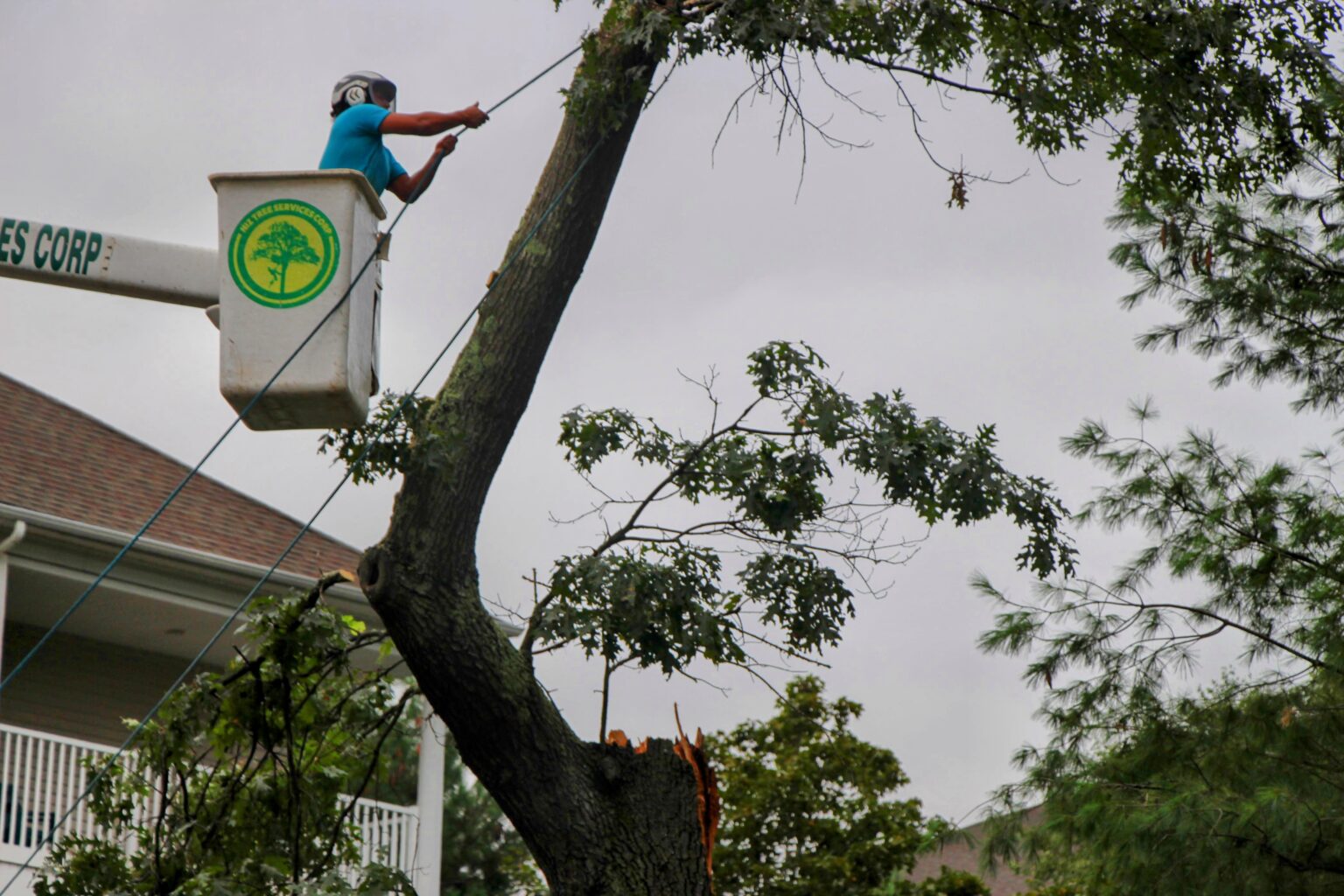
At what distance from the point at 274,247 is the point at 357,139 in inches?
52.8

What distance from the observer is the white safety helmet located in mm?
5309

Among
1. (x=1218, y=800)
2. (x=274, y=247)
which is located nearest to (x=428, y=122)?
(x=274, y=247)

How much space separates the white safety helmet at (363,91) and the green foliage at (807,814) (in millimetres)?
12458

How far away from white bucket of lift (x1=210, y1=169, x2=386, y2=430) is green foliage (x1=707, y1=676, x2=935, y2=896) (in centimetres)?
1345

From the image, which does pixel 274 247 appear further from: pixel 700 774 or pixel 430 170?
pixel 700 774

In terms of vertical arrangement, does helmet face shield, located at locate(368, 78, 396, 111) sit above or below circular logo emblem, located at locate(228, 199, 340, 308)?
above

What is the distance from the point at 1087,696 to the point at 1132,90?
18.3ft

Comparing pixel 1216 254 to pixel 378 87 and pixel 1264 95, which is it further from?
pixel 378 87

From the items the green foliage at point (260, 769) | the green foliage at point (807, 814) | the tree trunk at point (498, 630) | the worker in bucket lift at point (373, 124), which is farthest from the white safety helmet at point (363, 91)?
the green foliage at point (807, 814)

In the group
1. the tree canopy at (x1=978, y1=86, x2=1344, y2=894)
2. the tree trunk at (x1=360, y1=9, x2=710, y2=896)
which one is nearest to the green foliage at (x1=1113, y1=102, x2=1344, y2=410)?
the tree canopy at (x1=978, y1=86, x2=1344, y2=894)

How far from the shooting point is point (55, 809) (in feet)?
34.1

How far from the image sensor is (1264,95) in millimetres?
6664

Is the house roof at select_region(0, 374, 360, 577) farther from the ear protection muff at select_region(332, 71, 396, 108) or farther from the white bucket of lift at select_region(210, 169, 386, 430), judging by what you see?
the white bucket of lift at select_region(210, 169, 386, 430)

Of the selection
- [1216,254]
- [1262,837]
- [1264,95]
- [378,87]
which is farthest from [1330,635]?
[378,87]
